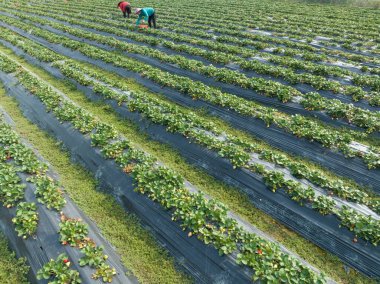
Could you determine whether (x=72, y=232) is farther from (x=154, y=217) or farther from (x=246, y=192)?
(x=246, y=192)

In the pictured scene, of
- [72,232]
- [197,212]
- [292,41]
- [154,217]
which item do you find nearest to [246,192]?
[197,212]

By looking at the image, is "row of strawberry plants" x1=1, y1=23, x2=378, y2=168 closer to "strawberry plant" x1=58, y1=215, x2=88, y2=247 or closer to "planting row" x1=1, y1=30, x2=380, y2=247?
"planting row" x1=1, y1=30, x2=380, y2=247

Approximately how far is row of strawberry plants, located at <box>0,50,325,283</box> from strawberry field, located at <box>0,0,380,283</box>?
0.03m

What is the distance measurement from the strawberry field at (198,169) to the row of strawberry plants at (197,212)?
32 mm

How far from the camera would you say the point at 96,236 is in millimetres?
7309

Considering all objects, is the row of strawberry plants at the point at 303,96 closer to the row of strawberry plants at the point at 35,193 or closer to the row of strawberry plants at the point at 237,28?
the row of strawberry plants at the point at 237,28

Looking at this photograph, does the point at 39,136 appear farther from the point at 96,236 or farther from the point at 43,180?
the point at 96,236

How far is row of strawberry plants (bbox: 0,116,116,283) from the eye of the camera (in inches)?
245

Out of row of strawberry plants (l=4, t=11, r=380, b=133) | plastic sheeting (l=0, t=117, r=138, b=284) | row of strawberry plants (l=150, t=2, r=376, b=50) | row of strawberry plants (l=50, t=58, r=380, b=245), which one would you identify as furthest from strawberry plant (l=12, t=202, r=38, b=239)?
row of strawberry plants (l=150, t=2, r=376, b=50)

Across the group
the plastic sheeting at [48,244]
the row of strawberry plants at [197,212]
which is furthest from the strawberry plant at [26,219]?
the row of strawberry plants at [197,212]

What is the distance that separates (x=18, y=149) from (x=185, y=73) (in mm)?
9903

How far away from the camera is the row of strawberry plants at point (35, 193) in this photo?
6227mm

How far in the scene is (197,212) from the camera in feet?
23.5

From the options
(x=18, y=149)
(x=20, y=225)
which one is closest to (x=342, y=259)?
(x=20, y=225)
